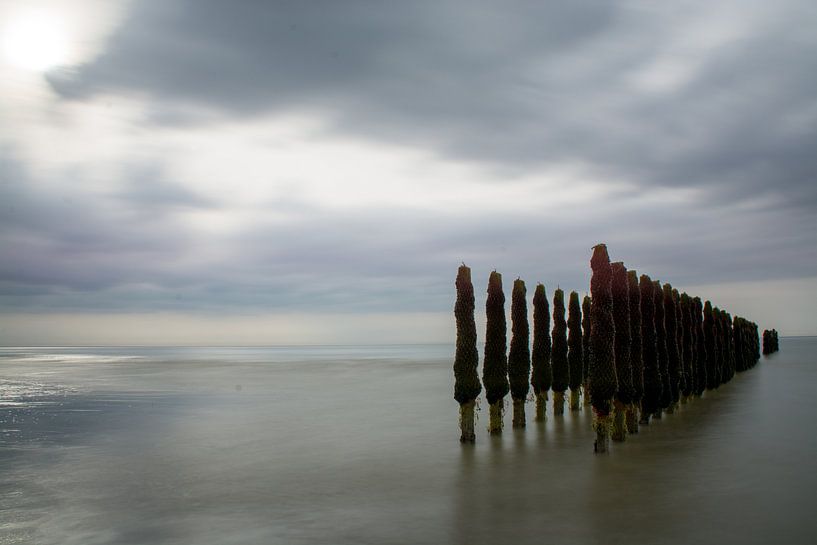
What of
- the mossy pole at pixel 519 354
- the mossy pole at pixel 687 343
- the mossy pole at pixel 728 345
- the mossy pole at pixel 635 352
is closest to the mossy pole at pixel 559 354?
the mossy pole at pixel 519 354

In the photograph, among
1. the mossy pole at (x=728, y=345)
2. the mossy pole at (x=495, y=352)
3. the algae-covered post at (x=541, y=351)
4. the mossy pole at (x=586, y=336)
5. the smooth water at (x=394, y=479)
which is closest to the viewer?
the smooth water at (x=394, y=479)

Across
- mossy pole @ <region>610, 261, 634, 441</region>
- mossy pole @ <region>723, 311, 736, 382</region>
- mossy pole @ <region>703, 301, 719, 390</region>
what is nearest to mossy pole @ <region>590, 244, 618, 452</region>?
mossy pole @ <region>610, 261, 634, 441</region>

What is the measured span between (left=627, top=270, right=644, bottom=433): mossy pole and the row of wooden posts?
44 millimetres

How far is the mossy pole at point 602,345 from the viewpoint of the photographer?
25375mm

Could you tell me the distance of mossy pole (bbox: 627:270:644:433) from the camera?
29.5 meters

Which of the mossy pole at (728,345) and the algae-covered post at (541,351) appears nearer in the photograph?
the algae-covered post at (541,351)

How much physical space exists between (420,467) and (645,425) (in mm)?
15489

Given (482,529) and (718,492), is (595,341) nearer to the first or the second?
(718,492)

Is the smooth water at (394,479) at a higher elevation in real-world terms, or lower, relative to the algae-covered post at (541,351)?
lower

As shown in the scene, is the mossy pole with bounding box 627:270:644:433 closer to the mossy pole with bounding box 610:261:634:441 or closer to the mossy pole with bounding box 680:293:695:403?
the mossy pole with bounding box 610:261:634:441

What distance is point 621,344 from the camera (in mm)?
27500

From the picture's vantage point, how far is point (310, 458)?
2614 cm

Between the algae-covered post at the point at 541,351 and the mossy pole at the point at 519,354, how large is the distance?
2.92 metres

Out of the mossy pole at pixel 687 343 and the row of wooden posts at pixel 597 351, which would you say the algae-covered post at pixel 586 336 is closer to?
the row of wooden posts at pixel 597 351
